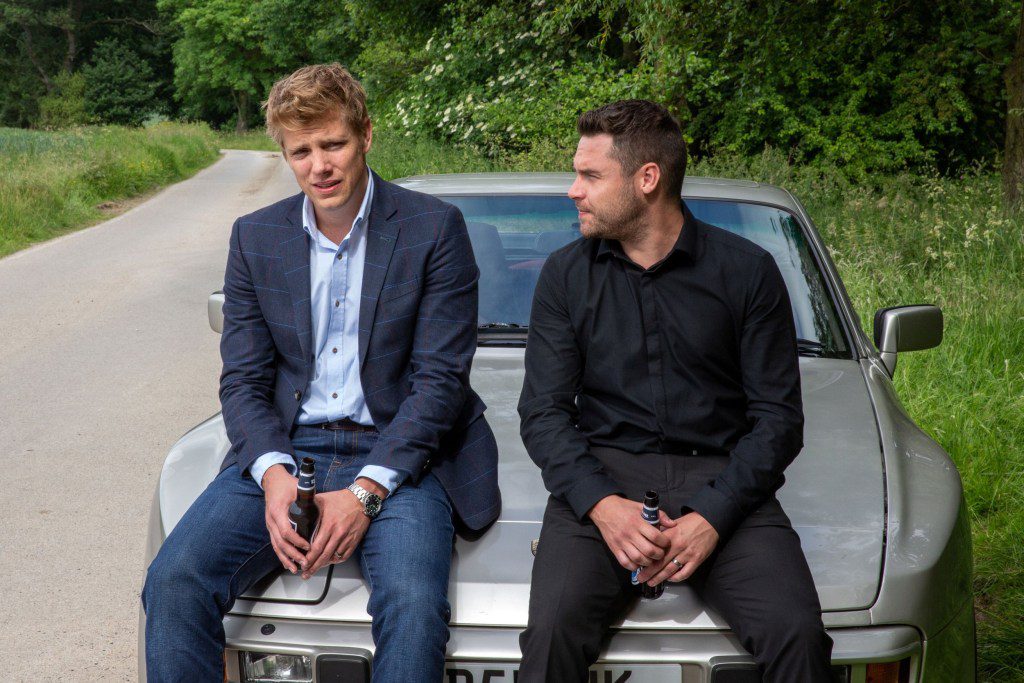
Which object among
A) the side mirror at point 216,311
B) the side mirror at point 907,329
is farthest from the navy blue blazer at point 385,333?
the side mirror at point 907,329

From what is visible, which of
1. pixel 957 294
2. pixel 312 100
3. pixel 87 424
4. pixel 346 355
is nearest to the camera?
pixel 312 100

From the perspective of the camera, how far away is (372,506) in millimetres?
Result: 2418

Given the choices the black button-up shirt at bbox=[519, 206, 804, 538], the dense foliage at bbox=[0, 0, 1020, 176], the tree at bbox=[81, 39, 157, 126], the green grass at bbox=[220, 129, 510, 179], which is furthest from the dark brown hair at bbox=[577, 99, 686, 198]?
the tree at bbox=[81, 39, 157, 126]

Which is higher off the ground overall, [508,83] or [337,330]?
[337,330]

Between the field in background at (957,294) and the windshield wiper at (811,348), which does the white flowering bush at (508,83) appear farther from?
the windshield wiper at (811,348)

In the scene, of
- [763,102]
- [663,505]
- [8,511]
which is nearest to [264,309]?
[663,505]

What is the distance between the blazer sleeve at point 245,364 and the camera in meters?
2.63

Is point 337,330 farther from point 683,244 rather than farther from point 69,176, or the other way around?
point 69,176

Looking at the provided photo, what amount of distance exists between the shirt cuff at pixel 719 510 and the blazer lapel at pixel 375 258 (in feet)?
3.06

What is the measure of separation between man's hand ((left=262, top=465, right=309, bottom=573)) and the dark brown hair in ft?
3.77

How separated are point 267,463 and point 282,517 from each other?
0.24 m

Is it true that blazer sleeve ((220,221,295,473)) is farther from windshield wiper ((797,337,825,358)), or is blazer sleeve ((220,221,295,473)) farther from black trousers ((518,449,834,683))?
windshield wiper ((797,337,825,358))

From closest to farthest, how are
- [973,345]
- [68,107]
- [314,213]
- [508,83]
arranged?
[314,213], [973,345], [508,83], [68,107]

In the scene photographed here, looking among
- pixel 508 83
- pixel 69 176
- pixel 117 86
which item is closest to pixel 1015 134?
pixel 508 83
